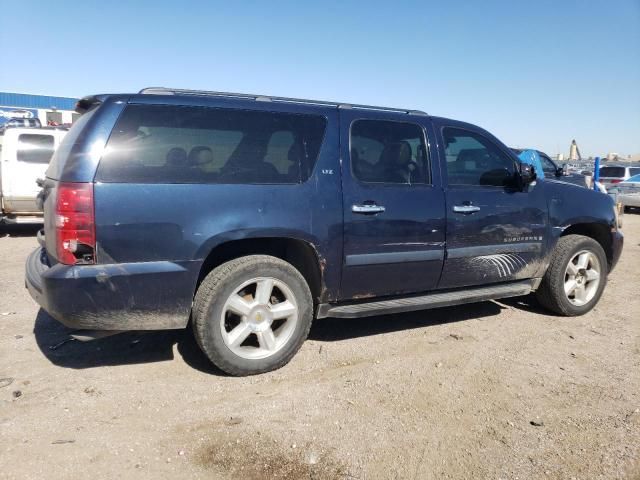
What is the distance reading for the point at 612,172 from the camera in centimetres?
1858

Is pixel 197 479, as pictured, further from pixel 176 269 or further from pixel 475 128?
pixel 475 128

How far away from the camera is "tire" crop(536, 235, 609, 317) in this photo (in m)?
4.86

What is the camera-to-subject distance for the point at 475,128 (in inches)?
179

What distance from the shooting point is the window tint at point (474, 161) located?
14.1ft

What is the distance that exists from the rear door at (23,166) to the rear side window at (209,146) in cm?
713

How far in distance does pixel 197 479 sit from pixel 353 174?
2266 mm

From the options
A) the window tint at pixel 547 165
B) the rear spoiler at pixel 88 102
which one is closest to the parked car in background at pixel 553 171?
the window tint at pixel 547 165

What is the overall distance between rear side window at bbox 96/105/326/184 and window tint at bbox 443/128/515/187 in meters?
1.27

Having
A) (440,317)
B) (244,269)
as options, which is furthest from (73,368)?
(440,317)

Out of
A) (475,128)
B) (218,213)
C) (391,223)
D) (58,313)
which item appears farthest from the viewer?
(475,128)

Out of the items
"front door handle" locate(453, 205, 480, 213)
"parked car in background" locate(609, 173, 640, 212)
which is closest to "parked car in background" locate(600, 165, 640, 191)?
"parked car in background" locate(609, 173, 640, 212)

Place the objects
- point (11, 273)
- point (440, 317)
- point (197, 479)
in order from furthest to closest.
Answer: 1. point (11, 273)
2. point (440, 317)
3. point (197, 479)

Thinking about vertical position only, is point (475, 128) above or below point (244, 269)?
above

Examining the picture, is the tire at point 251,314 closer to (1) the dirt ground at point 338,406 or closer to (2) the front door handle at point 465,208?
(1) the dirt ground at point 338,406
